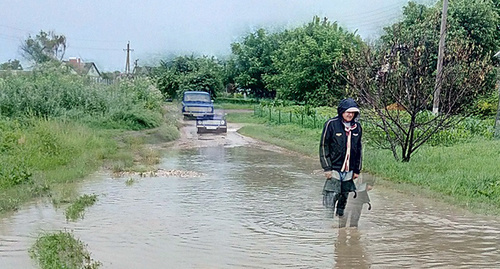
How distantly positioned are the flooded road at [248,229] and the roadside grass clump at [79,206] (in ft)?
0.42

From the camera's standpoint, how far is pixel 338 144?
6.87 metres

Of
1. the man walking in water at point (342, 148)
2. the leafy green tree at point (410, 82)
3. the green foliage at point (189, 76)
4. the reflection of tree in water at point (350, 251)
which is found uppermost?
the green foliage at point (189, 76)

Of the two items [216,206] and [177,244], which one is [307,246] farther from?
[216,206]

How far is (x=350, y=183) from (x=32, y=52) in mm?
66118

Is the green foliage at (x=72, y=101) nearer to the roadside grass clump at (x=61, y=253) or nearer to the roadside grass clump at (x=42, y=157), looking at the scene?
the roadside grass clump at (x=42, y=157)

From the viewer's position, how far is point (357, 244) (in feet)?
21.4

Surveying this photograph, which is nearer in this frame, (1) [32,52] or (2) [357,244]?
(2) [357,244]

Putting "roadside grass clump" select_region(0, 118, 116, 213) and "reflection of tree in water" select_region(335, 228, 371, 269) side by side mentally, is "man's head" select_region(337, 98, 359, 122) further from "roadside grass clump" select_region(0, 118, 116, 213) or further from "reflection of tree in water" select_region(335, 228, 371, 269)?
"roadside grass clump" select_region(0, 118, 116, 213)

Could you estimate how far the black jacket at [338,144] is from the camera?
684 centimetres

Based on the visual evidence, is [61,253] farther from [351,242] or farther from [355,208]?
[355,208]

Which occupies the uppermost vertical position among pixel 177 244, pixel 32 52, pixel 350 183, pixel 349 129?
pixel 32 52

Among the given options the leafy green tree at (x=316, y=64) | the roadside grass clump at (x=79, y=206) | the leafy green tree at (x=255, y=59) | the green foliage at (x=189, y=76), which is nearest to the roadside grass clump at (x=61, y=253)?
the roadside grass clump at (x=79, y=206)

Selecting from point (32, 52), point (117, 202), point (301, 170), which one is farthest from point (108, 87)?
point (32, 52)

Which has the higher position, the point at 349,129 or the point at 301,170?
the point at 349,129
